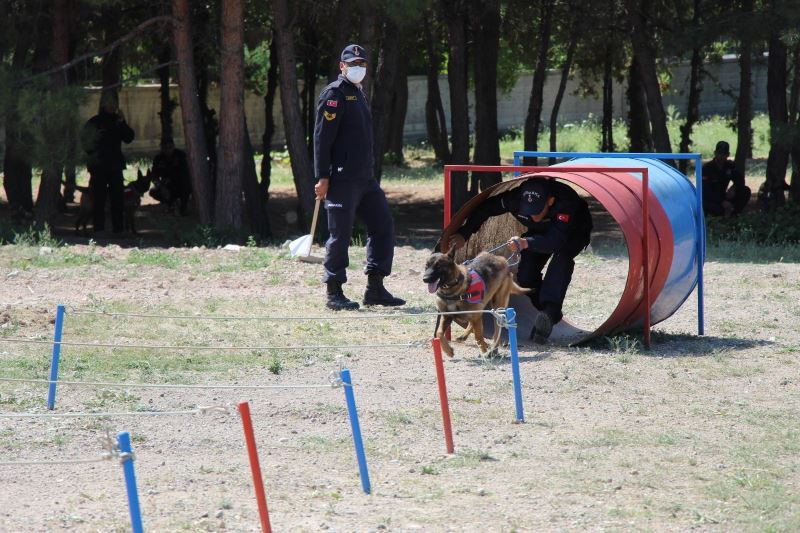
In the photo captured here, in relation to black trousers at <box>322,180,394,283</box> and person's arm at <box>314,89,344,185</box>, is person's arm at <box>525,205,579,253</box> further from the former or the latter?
person's arm at <box>314,89,344,185</box>

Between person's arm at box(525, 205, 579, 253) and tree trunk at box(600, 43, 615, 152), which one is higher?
tree trunk at box(600, 43, 615, 152)

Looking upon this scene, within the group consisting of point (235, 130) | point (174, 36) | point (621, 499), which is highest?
point (174, 36)

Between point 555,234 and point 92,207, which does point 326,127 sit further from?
point 92,207

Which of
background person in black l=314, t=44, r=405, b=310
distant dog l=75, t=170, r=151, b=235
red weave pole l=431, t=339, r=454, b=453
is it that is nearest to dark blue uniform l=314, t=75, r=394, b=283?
background person in black l=314, t=44, r=405, b=310

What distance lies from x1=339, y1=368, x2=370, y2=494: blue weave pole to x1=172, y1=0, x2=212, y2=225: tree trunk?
10.8 meters

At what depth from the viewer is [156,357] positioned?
8.09 metres

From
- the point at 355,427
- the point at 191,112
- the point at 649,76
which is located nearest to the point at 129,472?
the point at 355,427

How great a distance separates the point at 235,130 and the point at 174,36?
153 cm

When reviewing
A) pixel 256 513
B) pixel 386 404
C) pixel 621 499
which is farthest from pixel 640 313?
pixel 256 513

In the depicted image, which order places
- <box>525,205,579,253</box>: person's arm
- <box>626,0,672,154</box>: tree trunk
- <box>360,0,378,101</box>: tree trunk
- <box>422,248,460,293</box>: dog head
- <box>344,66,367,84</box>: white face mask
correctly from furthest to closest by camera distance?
<box>626,0,672,154</box>: tree trunk < <box>360,0,378,101</box>: tree trunk < <box>344,66,367,84</box>: white face mask < <box>525,205,579,253</box>: person's arm < <box>422,248,460,293</box>: dog head

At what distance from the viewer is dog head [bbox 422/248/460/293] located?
7.59 meters

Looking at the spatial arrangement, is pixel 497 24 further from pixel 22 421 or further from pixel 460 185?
pixel 22 421

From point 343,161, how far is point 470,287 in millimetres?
2223

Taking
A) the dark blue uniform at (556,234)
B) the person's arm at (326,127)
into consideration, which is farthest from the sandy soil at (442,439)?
the person's arm at (326,127)
